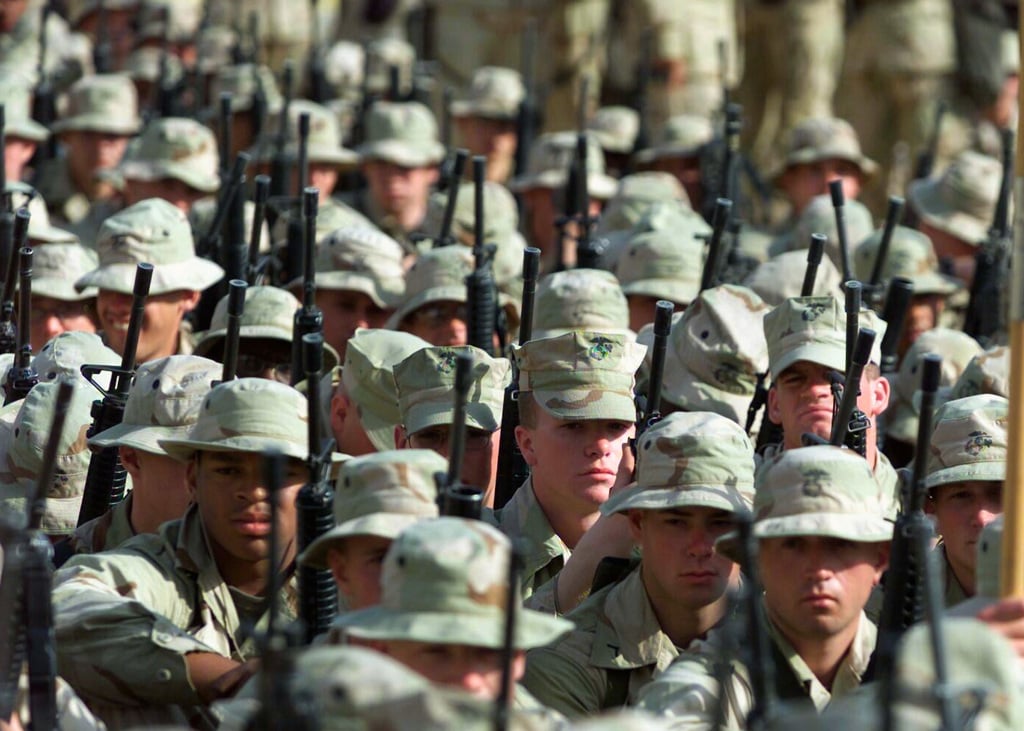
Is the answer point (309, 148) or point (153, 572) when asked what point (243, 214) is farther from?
point (153, 572)

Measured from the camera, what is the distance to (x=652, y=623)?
705 cm

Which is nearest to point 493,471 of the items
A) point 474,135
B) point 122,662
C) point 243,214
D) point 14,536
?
point 122,662

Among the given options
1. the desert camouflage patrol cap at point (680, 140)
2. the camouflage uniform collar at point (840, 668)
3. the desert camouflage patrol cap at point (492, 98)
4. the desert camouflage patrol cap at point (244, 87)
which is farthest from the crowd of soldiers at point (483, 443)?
the desert camouflage patrol cap at point (492, 98)

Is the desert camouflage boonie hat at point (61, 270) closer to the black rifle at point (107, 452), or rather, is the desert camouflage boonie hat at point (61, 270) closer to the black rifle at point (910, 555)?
the black rifle at point (107, 452)

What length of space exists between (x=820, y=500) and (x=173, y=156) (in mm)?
6820

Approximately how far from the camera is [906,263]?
11.8m

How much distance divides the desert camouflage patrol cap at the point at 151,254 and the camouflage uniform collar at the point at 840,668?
3934 millimetres

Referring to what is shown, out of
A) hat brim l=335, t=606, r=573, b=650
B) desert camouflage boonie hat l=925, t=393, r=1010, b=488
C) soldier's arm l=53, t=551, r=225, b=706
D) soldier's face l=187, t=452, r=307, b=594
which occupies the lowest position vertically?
soldier's arm l=53, t=551, r=225, b=706

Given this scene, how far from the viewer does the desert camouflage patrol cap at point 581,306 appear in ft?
31.4

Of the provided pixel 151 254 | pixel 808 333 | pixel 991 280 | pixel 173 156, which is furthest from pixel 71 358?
pixel 991 280

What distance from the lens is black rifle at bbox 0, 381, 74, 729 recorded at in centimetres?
604

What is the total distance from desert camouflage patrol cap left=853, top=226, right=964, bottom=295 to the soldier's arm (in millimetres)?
5293

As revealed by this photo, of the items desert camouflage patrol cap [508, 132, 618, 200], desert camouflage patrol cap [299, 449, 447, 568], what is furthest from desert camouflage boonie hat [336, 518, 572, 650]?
desert camouflage patrol cap [508, 132, 618, 200]

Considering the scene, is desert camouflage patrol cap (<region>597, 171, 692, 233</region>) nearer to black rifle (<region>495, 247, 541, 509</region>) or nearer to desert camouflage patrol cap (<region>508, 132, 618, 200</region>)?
desert camouflage patrol cap (<region>508, 132, 618, 200</region>)
